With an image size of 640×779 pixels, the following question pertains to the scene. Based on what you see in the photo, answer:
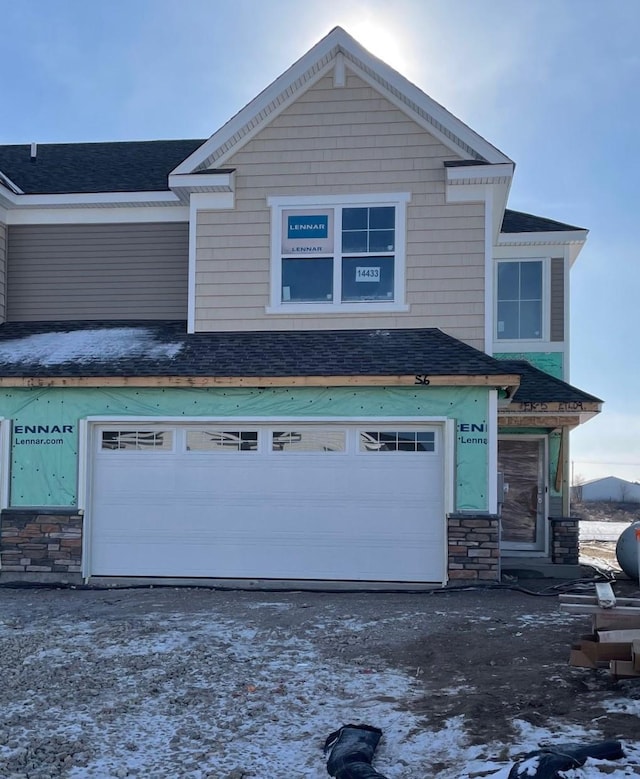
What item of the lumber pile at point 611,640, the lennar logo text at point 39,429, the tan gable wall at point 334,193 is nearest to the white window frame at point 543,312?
the tan gable wall at point 334,193

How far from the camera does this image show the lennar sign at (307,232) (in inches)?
416

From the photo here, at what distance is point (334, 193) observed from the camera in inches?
414

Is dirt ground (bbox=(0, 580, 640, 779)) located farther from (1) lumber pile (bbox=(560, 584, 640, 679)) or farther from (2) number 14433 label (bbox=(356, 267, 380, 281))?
(2) number 14433 label (bbox=(356, 267, 380, 281))

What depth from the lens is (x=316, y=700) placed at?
5.23 metres

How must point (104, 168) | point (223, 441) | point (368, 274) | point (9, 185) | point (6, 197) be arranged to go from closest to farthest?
point (223, 441)
point (368, 274)
point (6, 197)
point (9, 185)
point (104, 168)

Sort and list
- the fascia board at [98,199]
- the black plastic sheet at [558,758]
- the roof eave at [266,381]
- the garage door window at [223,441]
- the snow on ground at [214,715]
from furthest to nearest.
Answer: the fascia board at [98,199], the garage door window at [223,441], the roof eave at [266,381], the snow on ground at [214,715], the black plastic sheet at [558,758]

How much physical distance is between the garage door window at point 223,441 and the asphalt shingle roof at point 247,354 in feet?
2.79

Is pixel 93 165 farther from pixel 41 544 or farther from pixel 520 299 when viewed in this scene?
pixel 520 299

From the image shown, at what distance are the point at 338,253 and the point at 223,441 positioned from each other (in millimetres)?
3052

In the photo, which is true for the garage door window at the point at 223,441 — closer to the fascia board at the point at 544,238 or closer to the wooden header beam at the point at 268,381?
the wooden header beam at the point at 268,381

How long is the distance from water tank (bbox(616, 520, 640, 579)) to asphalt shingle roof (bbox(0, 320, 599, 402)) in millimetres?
2432

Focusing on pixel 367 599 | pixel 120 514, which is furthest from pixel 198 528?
pixel 367 599

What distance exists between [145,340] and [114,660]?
5.46m

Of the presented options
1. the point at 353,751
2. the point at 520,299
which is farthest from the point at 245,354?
the point at 353,751
